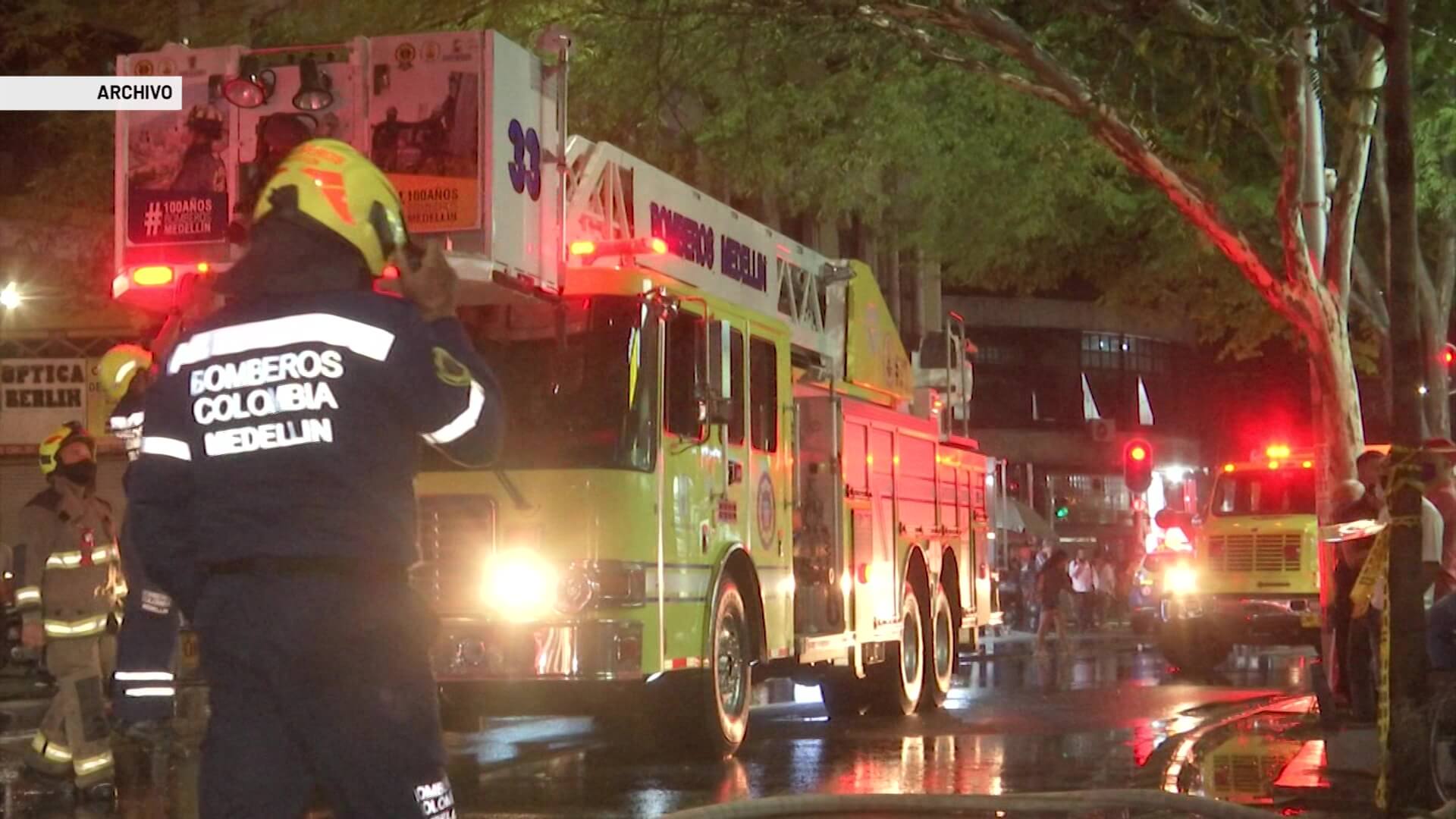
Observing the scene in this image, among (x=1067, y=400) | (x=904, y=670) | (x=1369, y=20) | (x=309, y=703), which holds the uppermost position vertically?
(x=1067, y=400)

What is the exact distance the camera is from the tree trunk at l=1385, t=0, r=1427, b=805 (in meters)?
8.48

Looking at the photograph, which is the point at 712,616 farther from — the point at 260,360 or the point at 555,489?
the point at 260,360

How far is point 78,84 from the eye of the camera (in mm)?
20375

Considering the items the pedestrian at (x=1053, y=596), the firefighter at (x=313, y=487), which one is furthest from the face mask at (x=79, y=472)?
the pedestrian at (x=1053, y=596)

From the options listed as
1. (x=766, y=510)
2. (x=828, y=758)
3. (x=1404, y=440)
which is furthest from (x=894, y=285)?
(x=1404, y=440)

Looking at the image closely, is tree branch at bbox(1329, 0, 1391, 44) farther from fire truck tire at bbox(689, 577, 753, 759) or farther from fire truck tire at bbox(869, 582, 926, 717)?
fire truck tire at bbox(869, 582, 926, 717)

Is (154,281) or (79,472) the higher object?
(154,281)

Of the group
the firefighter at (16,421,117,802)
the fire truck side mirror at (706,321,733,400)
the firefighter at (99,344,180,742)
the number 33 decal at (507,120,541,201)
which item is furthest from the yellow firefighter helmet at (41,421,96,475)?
the firefighter at (99,344,180,742)

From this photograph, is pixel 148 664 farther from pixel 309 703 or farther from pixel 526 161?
pixel 526 161

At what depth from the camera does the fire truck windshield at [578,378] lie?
10.7m

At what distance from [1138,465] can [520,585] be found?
17.6 m

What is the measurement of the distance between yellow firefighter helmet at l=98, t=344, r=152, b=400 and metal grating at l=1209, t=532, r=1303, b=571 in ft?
48.0

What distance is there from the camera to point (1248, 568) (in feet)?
71.6

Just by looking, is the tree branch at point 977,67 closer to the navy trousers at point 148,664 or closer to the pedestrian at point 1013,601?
the navy trousers at point 148,664
